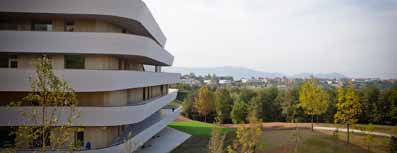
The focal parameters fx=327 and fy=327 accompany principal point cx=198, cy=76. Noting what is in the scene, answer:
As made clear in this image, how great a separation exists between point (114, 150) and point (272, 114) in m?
37.9

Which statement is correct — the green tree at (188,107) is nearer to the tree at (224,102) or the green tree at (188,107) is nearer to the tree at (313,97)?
the tree at (224,102)

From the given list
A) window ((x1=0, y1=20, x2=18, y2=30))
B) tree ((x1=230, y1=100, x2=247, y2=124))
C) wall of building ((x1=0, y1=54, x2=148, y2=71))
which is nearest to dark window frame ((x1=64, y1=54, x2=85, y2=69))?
wall of building ((x1=0, y1=54, x2=148, y2=71))

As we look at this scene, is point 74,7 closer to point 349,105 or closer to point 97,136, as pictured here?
point 97,136

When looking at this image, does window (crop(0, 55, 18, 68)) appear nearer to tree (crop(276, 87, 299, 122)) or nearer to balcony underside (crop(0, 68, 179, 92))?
balcony underside (crop(0, 68, 179, 92))

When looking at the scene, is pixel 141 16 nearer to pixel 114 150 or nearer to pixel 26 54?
pixel 26 54

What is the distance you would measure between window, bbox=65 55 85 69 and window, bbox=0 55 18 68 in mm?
2566

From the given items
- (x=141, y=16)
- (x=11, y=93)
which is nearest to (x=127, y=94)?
(x=141, y=16)

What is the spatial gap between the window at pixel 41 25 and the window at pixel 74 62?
2.06 meters

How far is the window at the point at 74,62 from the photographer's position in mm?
17531

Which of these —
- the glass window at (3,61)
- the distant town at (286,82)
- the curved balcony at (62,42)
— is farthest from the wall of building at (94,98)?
the distant town at (286,82)

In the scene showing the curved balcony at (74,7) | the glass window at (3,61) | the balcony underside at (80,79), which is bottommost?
the balcony underside at (80,79)

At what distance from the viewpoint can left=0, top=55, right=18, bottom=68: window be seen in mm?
17156

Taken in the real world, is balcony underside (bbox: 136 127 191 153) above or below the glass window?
below

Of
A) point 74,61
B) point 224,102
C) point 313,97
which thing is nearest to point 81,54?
point 74,61
